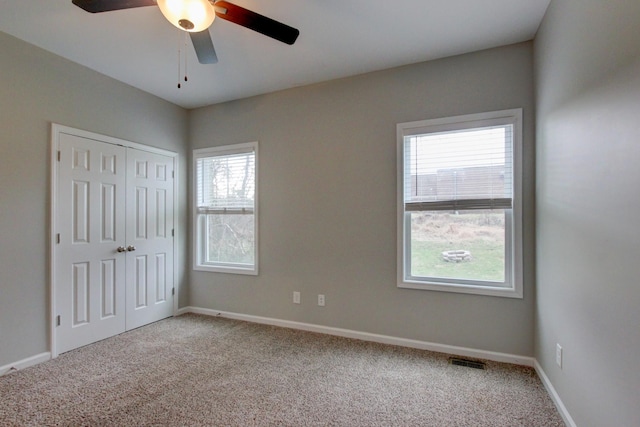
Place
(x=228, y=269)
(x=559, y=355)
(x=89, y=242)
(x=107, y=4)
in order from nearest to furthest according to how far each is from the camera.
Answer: (x=107, y=4) → (x=559, y=355) → (x=89, y=242) → (x=228, y=269)

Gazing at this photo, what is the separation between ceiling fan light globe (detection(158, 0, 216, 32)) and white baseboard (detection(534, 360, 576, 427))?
3069 millimetres

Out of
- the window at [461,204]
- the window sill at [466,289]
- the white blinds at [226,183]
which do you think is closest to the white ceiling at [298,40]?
the window at [461,204]

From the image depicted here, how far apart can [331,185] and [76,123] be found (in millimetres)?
2571

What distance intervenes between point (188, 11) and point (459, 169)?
94.3 inches

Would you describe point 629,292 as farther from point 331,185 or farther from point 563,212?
point 331,185

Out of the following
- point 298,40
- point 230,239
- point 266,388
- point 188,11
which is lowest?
point 266,388

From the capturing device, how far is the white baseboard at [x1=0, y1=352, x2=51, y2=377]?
7.94ft

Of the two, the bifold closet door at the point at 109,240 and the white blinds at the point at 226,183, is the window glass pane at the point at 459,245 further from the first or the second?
the bifold closet door at the point at 109,240

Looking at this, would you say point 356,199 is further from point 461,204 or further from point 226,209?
point 226,209

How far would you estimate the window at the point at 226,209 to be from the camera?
3.75 meters

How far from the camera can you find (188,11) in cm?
154

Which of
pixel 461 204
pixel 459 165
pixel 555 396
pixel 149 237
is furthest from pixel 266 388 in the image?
pixel 459 165

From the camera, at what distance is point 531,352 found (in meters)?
2.53

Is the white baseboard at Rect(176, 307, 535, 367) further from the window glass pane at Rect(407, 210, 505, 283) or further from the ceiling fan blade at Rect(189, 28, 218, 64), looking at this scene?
the ceiling fan blade at Rect(189, 28, 218, 64)
